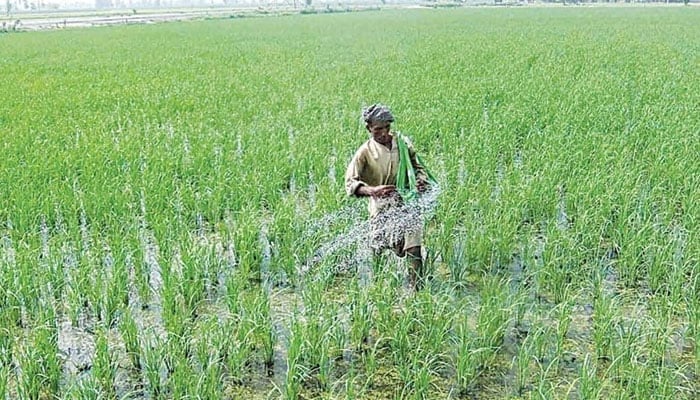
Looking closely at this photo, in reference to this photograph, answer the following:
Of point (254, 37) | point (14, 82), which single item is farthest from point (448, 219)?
point (254, 37)

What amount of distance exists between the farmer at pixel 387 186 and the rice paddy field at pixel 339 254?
21cm

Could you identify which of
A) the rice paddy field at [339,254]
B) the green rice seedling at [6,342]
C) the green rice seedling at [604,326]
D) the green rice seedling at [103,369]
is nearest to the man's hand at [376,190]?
the rice paddy field at [339,254]

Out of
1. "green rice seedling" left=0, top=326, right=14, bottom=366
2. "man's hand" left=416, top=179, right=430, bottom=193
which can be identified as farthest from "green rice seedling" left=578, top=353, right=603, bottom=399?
"green rice seedling" left=0, top=326, right=14, bottom=366

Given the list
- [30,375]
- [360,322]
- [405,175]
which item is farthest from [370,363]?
[30,375]

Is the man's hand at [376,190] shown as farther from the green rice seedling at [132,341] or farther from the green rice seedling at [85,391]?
the green rice seedling at [85,391]

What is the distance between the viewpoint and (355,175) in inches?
134

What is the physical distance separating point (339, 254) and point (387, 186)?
0.77 metres

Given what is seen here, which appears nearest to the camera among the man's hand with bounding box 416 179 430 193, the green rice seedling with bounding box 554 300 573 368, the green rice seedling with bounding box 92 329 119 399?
the green rice seedling with bounding box 92 329 119 399

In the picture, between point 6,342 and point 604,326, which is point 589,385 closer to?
point 604,326

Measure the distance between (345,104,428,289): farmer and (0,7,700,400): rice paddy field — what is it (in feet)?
0.68

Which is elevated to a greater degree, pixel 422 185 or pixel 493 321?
pixel 422 185

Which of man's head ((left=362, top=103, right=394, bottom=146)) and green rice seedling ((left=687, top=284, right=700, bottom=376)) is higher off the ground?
man's head ((left=362, top=103, right=394, bottom=146))

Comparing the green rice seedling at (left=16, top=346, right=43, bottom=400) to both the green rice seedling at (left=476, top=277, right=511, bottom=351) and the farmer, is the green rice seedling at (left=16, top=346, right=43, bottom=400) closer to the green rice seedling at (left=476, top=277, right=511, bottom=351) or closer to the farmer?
the farmer

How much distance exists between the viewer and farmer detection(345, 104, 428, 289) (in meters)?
3.34
